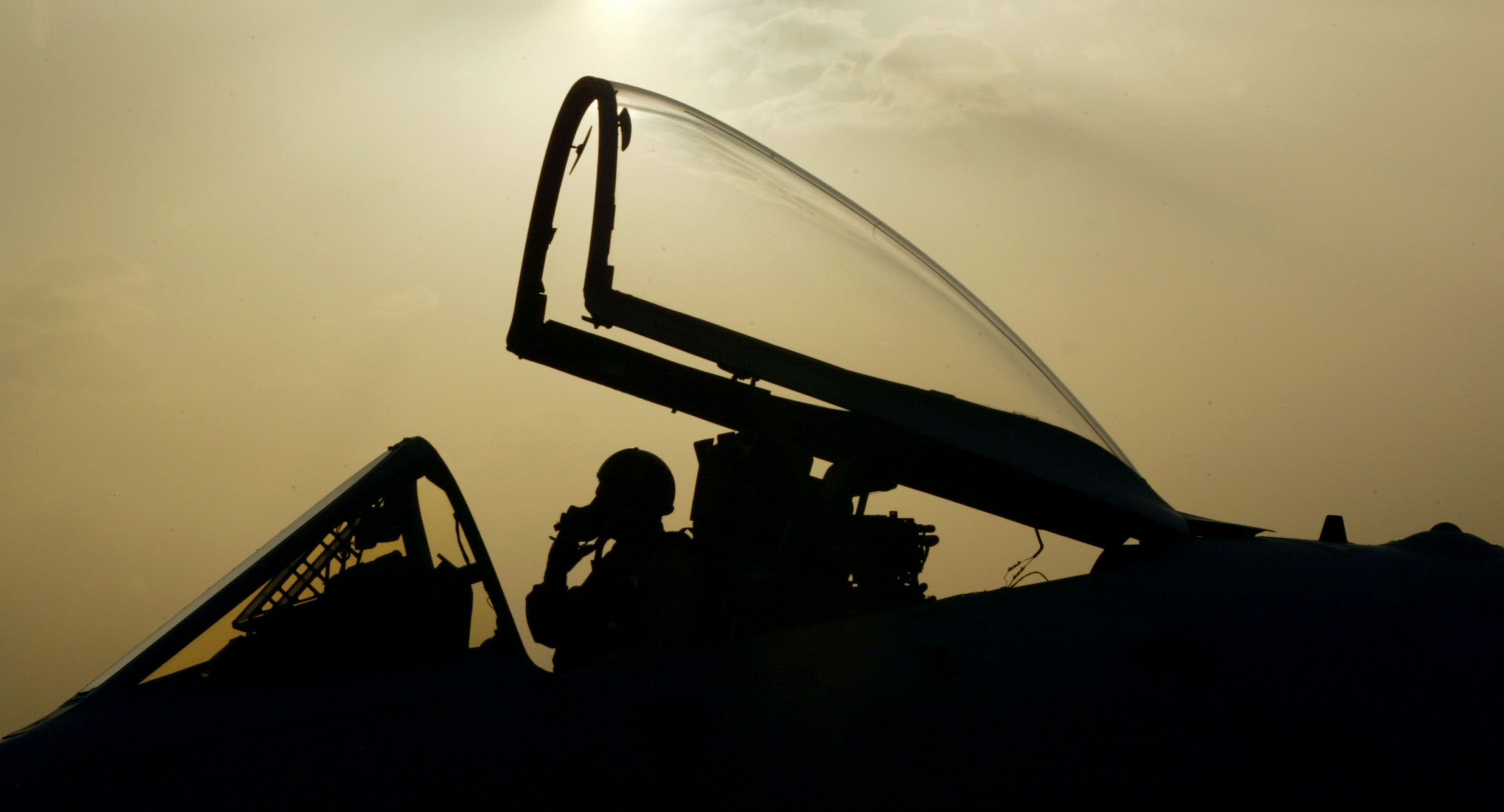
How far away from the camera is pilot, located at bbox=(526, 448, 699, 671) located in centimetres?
283

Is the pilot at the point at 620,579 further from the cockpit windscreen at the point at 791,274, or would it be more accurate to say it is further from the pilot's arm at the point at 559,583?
the cockpit windscreen at the point at 791,274

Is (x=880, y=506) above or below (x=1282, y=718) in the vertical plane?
above

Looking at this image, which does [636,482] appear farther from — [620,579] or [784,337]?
[784,337]

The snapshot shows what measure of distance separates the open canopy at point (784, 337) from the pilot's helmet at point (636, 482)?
0.24 metres

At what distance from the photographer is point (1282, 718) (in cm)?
253

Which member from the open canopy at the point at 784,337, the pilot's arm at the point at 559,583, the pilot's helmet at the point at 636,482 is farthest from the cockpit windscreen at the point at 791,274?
the pilot's arm at the point at 559,583

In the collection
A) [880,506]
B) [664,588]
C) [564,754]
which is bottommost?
[564,754]

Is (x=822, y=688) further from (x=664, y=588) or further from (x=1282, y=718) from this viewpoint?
(x=1282, y=718)

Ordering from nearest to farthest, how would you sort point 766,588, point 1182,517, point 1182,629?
point 1182,629
point 766,588
point 1182,517

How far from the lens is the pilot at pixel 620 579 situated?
9.29 ft

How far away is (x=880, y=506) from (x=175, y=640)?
6.65ft

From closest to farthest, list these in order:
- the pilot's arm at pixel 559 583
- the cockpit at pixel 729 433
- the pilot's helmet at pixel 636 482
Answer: the cockpit at pixel 729 433 → the pilot's arm at pixel 559 583 → the pilot's helmet at pixel 636 482

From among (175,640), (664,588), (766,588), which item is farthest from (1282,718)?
(175,640)

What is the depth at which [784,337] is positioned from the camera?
2.87 meters
